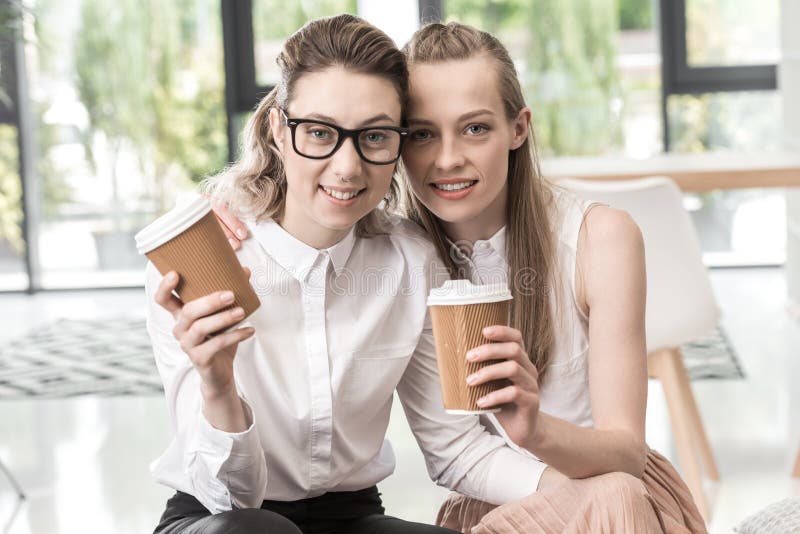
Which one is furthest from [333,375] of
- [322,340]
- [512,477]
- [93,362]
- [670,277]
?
[93,362]

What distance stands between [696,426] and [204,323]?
90.0 inches

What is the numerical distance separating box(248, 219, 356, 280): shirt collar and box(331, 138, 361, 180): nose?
194 millimetres

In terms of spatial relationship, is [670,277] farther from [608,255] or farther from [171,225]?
[171,225]

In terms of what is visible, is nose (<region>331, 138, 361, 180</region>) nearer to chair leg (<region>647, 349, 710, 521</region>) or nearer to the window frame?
chair leg (<region>647, 349, 710, 521</region>)

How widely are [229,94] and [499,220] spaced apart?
5.38 metres

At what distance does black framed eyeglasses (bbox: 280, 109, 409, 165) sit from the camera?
5.40ft

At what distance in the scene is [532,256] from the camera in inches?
73.0

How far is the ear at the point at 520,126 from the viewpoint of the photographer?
6.28 feet

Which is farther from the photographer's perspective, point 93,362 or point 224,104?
point 224,104

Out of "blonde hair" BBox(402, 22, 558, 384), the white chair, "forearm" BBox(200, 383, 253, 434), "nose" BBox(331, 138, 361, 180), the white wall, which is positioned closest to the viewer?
"forearm" BBox(200, 383, 253, 434)

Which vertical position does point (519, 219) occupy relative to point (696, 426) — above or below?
above

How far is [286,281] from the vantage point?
1771 millimetres

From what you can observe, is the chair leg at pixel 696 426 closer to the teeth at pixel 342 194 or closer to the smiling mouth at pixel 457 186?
the smiling mouth at pixel 457 186

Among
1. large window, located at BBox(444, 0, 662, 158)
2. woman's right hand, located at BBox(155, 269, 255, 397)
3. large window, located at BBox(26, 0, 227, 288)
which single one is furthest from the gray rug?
woman's right hand, located at BBox(155, 269, 255, 397)
